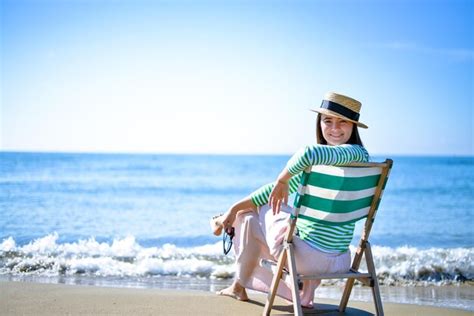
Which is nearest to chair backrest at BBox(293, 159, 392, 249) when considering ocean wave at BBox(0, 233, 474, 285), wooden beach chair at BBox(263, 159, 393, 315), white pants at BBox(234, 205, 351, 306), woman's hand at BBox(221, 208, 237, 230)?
wooden beach chair at BBox(263, 159, 393, 315)

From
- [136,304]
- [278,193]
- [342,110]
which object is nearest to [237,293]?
[136,304]

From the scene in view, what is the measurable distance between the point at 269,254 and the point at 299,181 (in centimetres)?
65

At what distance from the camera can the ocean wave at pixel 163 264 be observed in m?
6.46

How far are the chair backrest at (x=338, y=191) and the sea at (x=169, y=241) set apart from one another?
6.43ft

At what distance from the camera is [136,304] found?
4371 millimetres

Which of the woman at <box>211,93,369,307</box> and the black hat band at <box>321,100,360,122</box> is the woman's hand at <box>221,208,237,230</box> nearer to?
the woman at <box>211,93,369,307</box>

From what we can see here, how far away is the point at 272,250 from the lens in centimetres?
372

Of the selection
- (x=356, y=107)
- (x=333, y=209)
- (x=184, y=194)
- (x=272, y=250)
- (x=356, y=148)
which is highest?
(x=356, y=107)

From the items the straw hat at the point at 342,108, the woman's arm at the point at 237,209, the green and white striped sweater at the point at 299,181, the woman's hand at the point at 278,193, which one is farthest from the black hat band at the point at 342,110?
the woman's arm at the point at 237,209

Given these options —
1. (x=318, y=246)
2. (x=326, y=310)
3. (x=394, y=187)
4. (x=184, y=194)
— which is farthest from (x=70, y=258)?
(x=394, y=187)

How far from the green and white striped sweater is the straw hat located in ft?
0.74

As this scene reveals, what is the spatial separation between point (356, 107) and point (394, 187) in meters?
22.3

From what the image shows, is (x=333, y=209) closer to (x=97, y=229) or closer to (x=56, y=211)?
(x=97, y=229)

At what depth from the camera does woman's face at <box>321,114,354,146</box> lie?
3.73m
